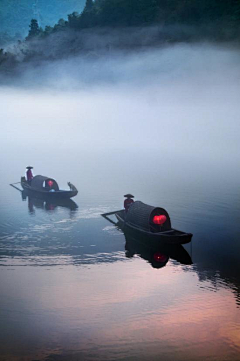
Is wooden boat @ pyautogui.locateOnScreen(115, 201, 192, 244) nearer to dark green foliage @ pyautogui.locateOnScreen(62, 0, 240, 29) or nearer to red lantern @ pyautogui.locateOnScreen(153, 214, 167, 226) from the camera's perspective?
red lantern @ pyautogui.locateOnScreen(153, 214, 167, 226)

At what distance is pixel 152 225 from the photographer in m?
18.6

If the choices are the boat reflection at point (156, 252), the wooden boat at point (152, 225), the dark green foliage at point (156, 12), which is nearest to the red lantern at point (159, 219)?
the wooden boat at point (152, 225)

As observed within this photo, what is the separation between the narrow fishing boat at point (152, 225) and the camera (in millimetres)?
17188

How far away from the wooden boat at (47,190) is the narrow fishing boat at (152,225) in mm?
8479

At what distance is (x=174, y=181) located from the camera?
44.1 m

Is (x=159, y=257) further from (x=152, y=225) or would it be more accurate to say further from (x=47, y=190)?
(x=47, y=190)

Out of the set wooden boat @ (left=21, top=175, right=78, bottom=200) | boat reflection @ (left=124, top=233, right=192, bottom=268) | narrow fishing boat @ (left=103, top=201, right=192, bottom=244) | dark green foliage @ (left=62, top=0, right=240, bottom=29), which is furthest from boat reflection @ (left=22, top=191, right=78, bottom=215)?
dark green foliage @ (left=62, top=0, right=240, bottom=29)

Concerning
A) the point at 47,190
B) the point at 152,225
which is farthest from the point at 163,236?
the point at 47,190

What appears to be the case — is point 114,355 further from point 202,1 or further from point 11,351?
point 202,1

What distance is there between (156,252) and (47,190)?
13.3 meters

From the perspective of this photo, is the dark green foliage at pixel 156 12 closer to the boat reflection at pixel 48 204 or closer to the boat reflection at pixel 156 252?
the boat reflection at pixel 48 204

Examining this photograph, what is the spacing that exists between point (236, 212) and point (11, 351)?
64.6 ft

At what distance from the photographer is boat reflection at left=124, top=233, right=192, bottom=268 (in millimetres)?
16969

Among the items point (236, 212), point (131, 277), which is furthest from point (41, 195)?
point (131, 277)
